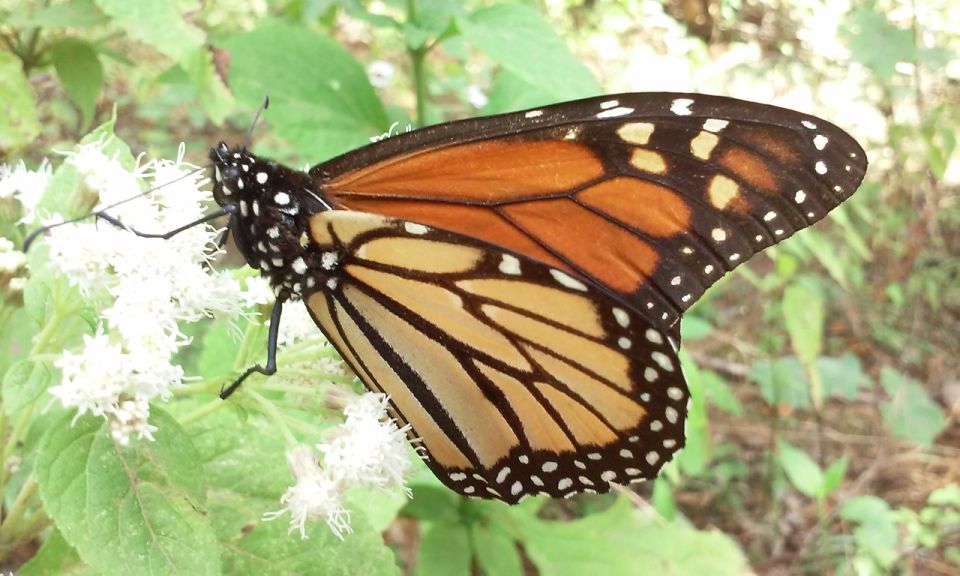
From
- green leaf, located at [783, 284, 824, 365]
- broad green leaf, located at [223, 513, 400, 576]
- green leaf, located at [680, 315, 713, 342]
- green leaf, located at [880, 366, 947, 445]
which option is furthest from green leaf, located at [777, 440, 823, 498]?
broad green leaf, located at [223, 513, 400, 576]

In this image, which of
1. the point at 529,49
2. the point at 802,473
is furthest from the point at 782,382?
the point at 529,49

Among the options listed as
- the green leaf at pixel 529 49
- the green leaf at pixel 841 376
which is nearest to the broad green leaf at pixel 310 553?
the green leaf at pixel 529 49

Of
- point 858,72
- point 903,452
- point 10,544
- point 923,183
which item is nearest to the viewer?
point 10,544

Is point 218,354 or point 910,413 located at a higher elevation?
point 218,354

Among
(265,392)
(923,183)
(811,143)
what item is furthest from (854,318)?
(265,392)

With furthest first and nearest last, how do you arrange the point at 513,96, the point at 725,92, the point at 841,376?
the point at 725,92 → the point at 841,376 → the point at 513,96

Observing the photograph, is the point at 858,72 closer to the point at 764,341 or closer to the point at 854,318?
the point at 854,318

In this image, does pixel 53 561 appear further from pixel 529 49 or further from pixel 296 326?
pixel 529 49
